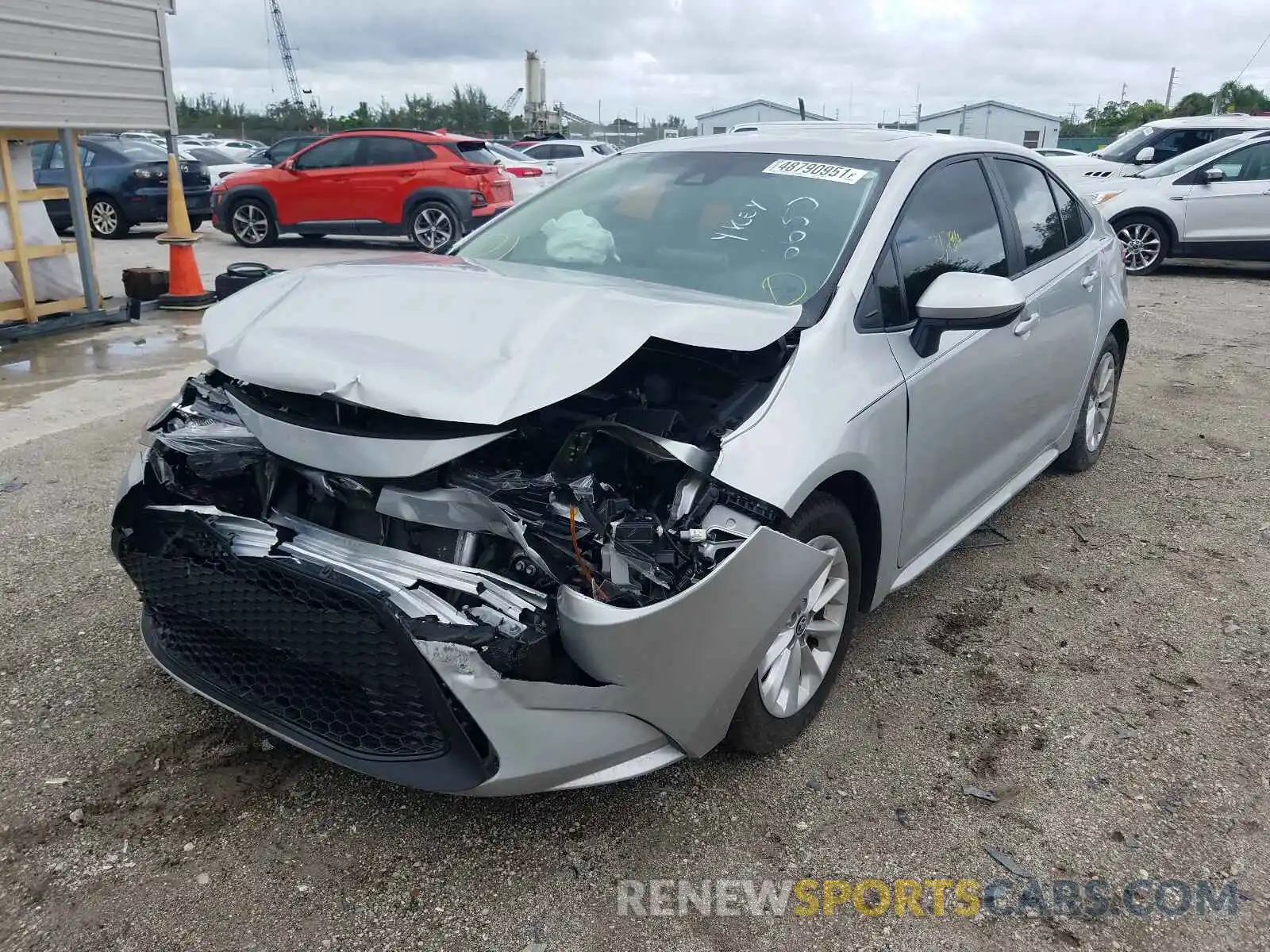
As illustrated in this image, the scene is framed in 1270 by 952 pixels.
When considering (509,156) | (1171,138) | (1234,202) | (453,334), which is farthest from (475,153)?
(453,334)

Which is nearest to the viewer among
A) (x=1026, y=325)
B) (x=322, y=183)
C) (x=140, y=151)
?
(x=1026, y=325)

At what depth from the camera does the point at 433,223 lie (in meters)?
13.1

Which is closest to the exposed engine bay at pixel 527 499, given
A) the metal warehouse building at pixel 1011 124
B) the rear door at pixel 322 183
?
the rear door at pixel 322 183

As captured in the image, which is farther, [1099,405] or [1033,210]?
[1099,405]

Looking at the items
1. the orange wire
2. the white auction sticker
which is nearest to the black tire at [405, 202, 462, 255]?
the white auction sticker

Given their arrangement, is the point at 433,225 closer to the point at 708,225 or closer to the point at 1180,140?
the point at 708,225

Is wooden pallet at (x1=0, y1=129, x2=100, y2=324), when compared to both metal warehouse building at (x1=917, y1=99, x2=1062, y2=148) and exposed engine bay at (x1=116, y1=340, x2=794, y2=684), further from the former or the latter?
metal warehouse building at (x1=917, y1=99, x2=1062, y2=148)

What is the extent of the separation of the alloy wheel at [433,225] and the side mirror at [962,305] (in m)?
10.8

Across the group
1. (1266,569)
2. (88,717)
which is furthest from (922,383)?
(88,717)

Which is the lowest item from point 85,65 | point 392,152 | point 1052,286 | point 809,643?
point 809,643

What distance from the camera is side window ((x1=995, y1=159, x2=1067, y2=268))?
398 centimetres

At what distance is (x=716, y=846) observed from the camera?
2477 millimetres

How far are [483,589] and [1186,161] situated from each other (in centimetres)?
1264

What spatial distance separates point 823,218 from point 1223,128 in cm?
1470
